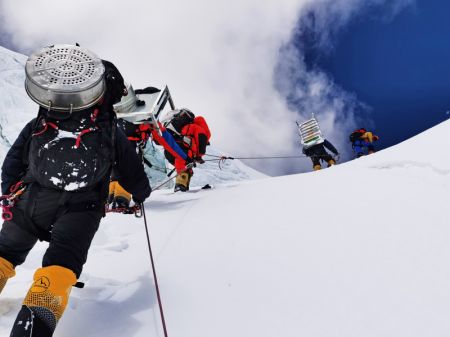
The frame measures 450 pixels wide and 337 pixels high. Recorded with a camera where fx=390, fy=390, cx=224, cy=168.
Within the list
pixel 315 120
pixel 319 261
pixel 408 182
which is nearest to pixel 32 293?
pixel 319 261

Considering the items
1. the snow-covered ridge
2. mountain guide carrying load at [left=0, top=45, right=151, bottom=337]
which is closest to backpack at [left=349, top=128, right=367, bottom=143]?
mountain guide carrying load at [left=0, top=45, right=151, bottom=337]

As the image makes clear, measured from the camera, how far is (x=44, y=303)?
155 cm

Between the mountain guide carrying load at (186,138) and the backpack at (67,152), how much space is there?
4123mm

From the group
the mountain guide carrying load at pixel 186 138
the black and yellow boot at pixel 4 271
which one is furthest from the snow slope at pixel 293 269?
the mountain guide carrying load at pixel 186 138

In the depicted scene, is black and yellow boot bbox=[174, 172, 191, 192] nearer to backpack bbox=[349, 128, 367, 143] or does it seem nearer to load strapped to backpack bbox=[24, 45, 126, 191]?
load strapped to backpack bbox=[24, 45, 126, 191]

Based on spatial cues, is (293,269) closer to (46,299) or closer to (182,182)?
(46,299)

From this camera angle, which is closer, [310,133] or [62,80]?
[62,80]

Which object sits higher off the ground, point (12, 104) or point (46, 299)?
point (12, 104)

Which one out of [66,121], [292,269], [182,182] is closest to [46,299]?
[66,121]

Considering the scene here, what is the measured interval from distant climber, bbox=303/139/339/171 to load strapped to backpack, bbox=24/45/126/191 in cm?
1009

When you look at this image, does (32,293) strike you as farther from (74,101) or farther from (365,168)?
(365,168)

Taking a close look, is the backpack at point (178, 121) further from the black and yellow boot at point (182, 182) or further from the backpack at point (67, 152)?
the backpack at point (67, 152)

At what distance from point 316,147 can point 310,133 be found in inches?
33.8

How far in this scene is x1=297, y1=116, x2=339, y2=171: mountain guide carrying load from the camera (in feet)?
38.2
